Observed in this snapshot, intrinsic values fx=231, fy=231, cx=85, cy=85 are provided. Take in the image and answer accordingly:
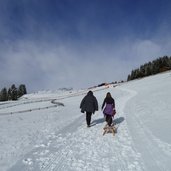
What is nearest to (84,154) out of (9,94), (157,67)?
(9,94)

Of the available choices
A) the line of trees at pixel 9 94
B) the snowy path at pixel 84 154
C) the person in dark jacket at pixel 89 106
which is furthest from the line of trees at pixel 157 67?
the snowy path at pixel 84 154

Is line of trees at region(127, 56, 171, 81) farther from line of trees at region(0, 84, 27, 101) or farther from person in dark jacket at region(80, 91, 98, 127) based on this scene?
person in dark jacket at region(80, 91, 98, 127)

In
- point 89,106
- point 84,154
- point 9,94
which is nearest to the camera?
point 84,154

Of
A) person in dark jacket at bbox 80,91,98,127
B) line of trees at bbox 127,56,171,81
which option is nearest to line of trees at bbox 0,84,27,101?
line of trees at bbox 127,56,171,81

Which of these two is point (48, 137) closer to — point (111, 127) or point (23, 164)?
point (111, 127)

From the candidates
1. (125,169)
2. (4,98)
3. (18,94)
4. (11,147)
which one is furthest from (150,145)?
(18,94)

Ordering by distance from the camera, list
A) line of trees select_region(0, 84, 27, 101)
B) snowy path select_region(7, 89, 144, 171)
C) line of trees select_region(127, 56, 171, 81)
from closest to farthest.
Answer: snowy path select_region(7, 89, 144, 171), line of trees select_region(0, 84, 27, 101), line of trees select_region(127, 56, 171, 81)

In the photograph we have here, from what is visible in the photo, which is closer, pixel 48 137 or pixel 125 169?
pixel 125 169

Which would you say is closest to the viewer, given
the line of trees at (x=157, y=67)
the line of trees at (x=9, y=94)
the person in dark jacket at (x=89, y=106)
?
the person in dark jacket at (x=89, y=106)

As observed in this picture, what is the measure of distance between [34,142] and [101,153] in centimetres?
359

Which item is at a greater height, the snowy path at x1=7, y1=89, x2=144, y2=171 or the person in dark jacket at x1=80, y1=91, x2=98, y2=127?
the person in dark jacket at x1=80, y1=91, x2=98, y2=127

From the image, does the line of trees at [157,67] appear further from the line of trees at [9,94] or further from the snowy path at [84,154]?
the snowy path at [84,154]

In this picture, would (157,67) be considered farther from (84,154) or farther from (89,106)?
(84,154)

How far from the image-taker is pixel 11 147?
9555 mm
